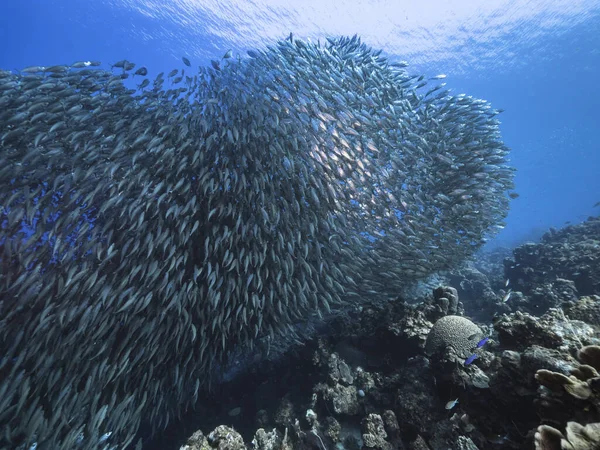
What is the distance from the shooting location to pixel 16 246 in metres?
4.88

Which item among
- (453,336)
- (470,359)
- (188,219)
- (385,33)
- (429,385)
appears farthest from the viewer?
(385,33)

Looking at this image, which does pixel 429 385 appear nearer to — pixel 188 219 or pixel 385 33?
pixel 188 219

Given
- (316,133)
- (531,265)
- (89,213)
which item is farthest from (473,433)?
(531,265)

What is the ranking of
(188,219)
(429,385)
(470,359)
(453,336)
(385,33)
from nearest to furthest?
(470,359) < (429,385) < (453,336) < (188,219) < (385,33)

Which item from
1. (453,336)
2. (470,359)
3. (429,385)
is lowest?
(429,385)

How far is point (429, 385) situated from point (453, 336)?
0.98m

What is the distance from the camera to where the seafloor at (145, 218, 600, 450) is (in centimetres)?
245

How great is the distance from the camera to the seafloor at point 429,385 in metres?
2.45

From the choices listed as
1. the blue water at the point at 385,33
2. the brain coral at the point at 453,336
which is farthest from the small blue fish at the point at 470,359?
the blue water at the point at 385,33

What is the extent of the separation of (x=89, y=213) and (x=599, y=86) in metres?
79.7

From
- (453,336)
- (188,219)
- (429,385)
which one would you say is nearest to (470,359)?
(429,385)

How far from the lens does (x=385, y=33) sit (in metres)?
31.8

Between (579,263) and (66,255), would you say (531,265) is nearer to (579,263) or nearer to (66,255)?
(579,263)

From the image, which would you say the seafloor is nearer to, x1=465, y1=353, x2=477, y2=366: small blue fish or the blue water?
x1=465, y1=353, x2=477, y2=366: small blue fish
